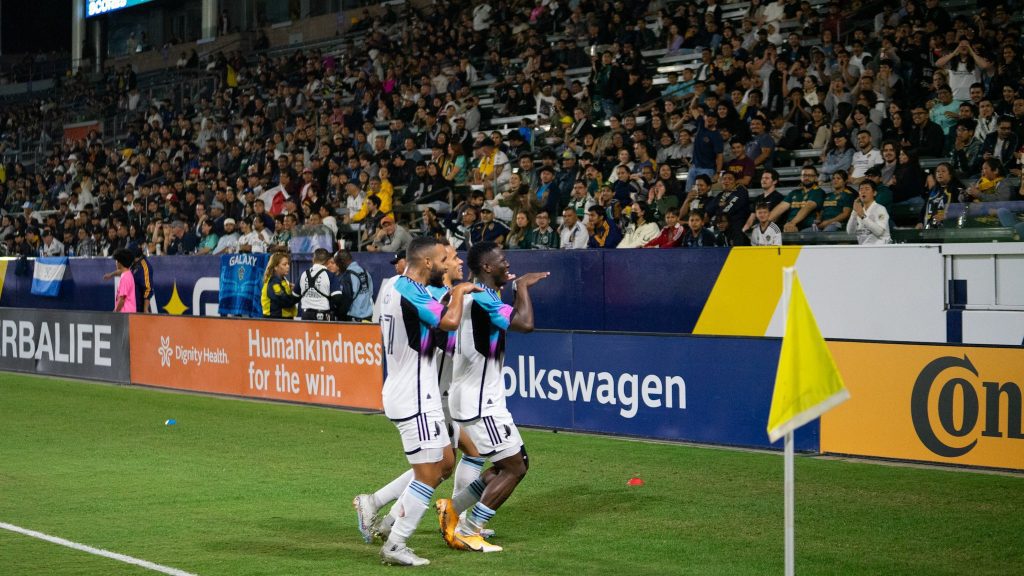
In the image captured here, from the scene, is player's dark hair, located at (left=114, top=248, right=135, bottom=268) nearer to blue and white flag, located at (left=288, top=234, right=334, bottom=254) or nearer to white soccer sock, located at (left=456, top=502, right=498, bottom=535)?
blue and white flag, located at (left=288, top=234, right=334, bottom=254)

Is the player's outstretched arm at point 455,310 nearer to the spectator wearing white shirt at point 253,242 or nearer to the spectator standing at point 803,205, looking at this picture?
the spectator standing at point 803,205

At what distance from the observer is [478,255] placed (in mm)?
8414

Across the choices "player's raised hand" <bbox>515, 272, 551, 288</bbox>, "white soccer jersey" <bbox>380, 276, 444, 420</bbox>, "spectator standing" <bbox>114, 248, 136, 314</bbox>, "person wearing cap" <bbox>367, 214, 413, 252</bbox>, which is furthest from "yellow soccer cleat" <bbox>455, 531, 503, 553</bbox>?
"spectator standing" <bbox>114, 248, 136, 314</bbox>

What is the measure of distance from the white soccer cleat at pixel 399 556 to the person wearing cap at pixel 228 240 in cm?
1758

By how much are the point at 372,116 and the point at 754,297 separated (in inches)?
561

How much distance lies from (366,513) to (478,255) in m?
1.92

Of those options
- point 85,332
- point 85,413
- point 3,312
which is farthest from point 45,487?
point 3,312

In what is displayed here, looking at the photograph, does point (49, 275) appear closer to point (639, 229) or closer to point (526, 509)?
point (639, 229)

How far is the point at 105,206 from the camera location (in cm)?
3198

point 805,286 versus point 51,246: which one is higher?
point 51,246

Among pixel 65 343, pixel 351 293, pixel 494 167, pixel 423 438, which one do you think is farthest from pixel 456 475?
pixel 65 343

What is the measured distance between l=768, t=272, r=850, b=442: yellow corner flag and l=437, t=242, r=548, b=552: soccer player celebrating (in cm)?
265

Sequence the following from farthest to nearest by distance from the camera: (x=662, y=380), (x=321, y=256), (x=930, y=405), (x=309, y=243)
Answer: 1. (x=309, y=243)
2. (x=321, y=256)
3. (x=662, y=380)
4. (x=930, y=405)

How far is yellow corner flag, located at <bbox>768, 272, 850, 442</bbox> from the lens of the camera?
588 centimetres
